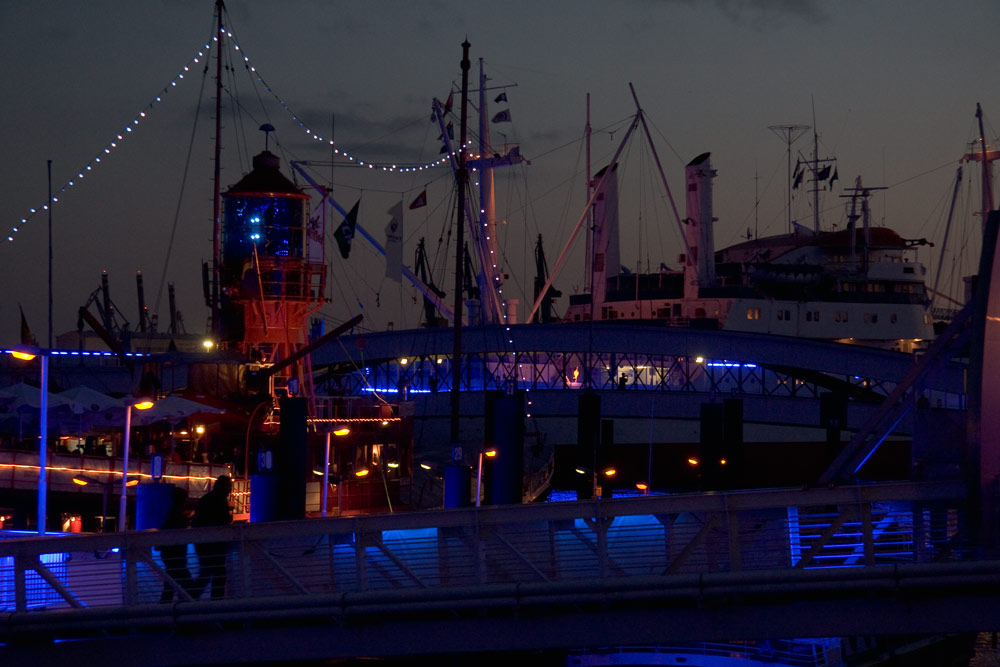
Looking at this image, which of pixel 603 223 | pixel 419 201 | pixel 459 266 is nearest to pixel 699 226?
pixel 603 223

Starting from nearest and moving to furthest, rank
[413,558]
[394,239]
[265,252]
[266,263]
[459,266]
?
[413,558]
[459,266]
[266,263]
[265,252]
[394,239]

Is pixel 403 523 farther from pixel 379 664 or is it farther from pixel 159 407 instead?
pixel 159 407

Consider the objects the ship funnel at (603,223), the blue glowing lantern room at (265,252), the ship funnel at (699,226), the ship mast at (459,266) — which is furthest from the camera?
the ship funnel at (603,223)

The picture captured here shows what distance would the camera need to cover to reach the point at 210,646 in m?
13.9

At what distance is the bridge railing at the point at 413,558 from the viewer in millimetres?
13320

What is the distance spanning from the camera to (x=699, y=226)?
70312 millimetres

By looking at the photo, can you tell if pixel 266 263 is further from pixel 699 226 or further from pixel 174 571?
pixel 699 226

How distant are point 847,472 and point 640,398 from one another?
3769 cm

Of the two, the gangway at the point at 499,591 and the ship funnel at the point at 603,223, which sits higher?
the ship funnel at the point at 603,223

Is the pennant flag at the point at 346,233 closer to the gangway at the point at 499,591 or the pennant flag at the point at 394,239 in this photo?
the pennant flag at the point at 394,239

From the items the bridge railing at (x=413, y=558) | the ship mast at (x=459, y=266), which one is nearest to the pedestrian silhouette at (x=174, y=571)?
the bridge railing at (x=413, y=558)

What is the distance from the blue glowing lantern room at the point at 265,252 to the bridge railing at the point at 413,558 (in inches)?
778

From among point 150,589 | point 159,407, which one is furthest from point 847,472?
point 159,407

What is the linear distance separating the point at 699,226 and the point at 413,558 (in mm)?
58285
